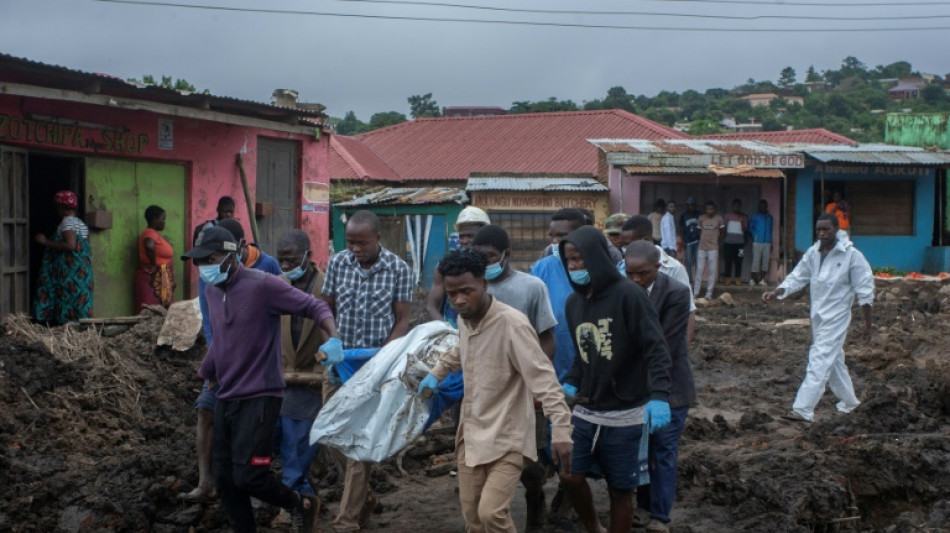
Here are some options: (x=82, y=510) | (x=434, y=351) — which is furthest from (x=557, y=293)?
(x=82, y=510)

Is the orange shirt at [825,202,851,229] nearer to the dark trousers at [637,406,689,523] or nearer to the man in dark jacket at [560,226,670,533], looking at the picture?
the dark trousers at [637,406,689,523]

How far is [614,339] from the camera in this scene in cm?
553

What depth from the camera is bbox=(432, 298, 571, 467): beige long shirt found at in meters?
5.04

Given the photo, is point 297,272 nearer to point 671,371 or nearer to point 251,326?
point 251,326

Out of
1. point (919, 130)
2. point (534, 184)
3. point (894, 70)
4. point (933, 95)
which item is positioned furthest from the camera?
point (894, 70)

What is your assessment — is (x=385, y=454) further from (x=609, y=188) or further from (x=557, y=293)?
(x=609, y=188)

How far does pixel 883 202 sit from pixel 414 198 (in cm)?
1114

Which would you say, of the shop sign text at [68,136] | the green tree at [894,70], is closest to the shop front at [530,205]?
the shop sign text at [68,136]

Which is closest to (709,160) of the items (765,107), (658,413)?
(658,413)

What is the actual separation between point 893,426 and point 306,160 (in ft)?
32.2

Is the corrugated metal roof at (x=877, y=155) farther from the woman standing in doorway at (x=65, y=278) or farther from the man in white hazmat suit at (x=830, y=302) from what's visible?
the woman standing in doorway at (x=65, y=278)

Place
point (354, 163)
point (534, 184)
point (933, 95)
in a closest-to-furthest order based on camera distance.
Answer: point (534, 184) < point (354, 163) < point (933, 95)

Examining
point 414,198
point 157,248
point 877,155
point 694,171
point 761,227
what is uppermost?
point 877,155

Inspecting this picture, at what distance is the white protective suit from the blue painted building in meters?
15.6
